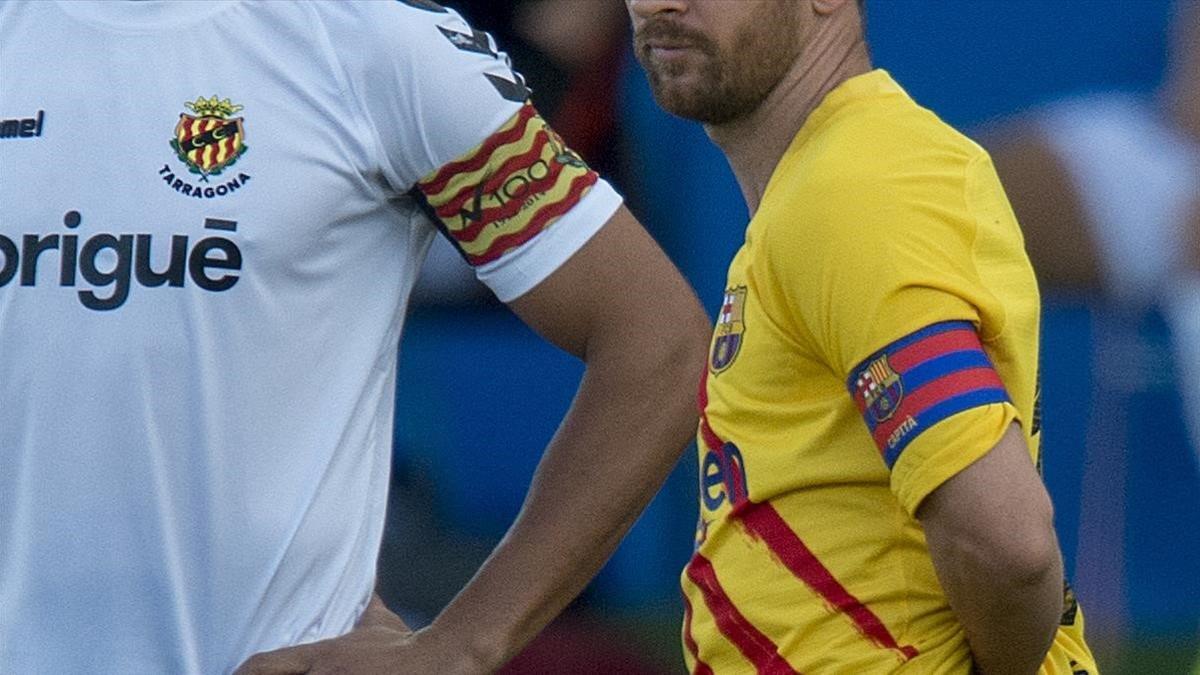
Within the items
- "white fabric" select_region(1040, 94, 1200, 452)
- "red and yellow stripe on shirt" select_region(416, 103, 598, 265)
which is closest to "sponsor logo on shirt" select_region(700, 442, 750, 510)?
"red and yellow stripe on shirt" select_region(416, 103, 598, 265)

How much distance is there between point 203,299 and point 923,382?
0.73 meters

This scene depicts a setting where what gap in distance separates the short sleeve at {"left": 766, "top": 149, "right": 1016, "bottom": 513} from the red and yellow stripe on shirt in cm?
34

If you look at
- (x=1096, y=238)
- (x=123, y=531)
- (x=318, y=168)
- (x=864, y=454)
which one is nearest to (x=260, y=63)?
(x=318, y=168)

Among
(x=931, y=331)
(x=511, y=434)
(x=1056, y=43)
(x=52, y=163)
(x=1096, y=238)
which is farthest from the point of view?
(x=511, y=434)

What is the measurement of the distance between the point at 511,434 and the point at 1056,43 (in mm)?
1827

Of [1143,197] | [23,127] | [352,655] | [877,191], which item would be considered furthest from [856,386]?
[1143,197]

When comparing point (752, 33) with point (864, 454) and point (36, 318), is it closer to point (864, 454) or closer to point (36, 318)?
point (864, 454)

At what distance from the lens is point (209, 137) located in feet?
7.25

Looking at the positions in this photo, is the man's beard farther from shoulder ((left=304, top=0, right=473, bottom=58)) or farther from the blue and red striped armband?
the blue and red striped armband

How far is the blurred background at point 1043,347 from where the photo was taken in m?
5.16

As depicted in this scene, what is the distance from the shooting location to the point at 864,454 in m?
2.20

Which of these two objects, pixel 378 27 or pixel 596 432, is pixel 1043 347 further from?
pixel 378 27

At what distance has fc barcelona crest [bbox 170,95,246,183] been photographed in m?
2.20

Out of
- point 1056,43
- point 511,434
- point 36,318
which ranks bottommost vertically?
point 511,434
